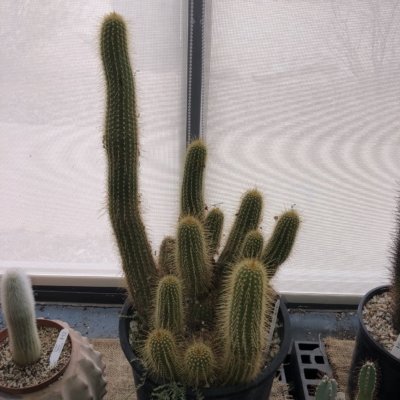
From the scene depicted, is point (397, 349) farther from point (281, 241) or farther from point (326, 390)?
point (281, 241)

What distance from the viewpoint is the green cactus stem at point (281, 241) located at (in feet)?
3.43

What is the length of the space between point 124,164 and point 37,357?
1.64 ft

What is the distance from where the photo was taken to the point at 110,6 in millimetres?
1109

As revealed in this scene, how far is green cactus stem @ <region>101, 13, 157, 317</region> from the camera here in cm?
90

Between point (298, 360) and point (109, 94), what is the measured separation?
982 millimetres

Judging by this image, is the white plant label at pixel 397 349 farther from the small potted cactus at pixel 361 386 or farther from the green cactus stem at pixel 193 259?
the green cactus stem at pixel 193 259

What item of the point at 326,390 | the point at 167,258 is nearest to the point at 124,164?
the point at 167,258

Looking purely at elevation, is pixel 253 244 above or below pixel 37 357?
above

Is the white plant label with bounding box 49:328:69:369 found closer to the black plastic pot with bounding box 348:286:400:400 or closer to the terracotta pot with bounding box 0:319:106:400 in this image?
the terracotta pot with bounding box 0:319:106:400

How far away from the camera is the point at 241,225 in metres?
1.11

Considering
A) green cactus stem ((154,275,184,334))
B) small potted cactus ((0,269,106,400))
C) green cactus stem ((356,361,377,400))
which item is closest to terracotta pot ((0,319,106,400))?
small potted cactus ((0,269,106,400))

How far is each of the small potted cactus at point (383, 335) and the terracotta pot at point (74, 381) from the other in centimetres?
68

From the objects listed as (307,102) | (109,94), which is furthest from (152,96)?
(307,102)

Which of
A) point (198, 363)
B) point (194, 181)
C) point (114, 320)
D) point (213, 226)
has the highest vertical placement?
point (194, 181)
